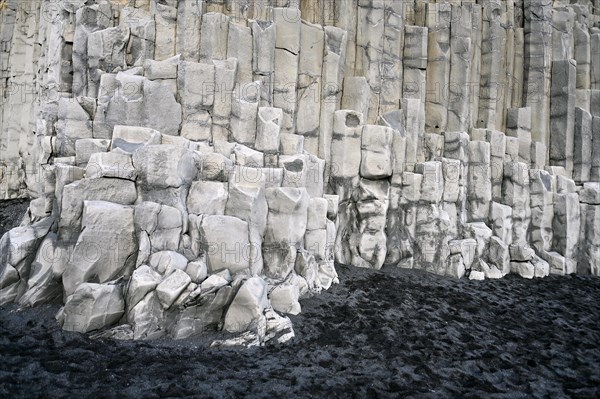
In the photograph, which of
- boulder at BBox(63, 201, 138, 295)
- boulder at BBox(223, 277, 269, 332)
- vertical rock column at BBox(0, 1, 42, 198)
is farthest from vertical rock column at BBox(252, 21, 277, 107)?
vertical rock column at BBox(0, 1, 42, 198)

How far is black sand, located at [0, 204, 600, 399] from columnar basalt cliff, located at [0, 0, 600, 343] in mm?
470

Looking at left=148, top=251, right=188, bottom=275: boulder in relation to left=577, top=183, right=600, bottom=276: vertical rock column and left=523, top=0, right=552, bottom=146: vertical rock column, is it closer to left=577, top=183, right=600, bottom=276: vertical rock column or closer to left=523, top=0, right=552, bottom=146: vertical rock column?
left=577, top=183, right=600, bottom=276: vertical rock column

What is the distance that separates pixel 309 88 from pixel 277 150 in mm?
2179

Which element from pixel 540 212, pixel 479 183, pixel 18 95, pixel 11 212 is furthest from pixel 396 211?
pixel 18 95

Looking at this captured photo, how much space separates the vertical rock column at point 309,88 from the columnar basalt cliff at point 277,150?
1.7 inches

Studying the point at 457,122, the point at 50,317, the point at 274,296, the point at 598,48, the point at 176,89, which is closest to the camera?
the point at 50,317

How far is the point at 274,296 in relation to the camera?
22.1 ft

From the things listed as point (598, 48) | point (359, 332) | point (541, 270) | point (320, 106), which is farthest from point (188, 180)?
point (598, 48)

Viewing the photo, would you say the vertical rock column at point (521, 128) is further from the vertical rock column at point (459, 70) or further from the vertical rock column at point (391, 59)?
the vertical rock column at point (391, 59)

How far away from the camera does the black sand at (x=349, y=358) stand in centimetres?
457

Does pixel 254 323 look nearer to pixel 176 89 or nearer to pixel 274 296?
pixel 274 296

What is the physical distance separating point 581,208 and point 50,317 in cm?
1301

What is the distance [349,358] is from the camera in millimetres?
5492

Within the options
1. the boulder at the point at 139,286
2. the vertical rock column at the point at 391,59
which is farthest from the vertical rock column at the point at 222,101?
the vertical rock column at the point at 391,59
